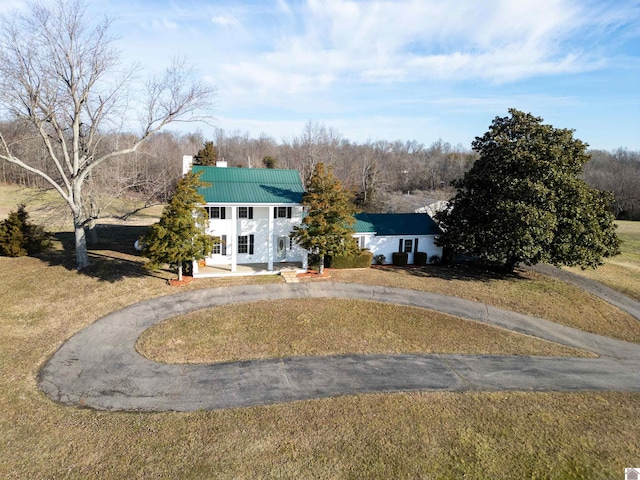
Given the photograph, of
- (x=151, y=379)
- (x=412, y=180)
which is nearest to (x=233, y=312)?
(x=151, y=379)

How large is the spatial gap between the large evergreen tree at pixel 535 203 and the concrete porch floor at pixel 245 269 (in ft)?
41.3

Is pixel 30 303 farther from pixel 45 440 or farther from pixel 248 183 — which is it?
pixel 248 183

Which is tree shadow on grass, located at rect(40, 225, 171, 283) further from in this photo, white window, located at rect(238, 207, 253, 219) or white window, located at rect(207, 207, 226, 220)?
white window, located at rect(238, 207, 253, 219)

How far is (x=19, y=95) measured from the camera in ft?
67.1

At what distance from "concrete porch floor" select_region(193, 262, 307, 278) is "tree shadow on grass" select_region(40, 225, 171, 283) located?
2754 mm

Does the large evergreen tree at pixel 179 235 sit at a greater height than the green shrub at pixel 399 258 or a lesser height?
greater

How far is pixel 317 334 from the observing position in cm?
1703

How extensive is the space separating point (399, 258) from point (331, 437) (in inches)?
781

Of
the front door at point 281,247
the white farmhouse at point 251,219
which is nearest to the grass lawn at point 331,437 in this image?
the white farmhouse at point 251,219

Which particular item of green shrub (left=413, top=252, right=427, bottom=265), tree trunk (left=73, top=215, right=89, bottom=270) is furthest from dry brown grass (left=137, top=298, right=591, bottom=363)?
tree trunk (left=73, top=215, right=89, bottom=270)

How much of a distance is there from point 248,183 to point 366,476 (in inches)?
815

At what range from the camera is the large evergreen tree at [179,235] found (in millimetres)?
20328

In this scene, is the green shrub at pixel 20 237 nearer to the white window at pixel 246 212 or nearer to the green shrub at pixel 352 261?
the white window at pixel 246 212

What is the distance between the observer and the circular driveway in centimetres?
1227
